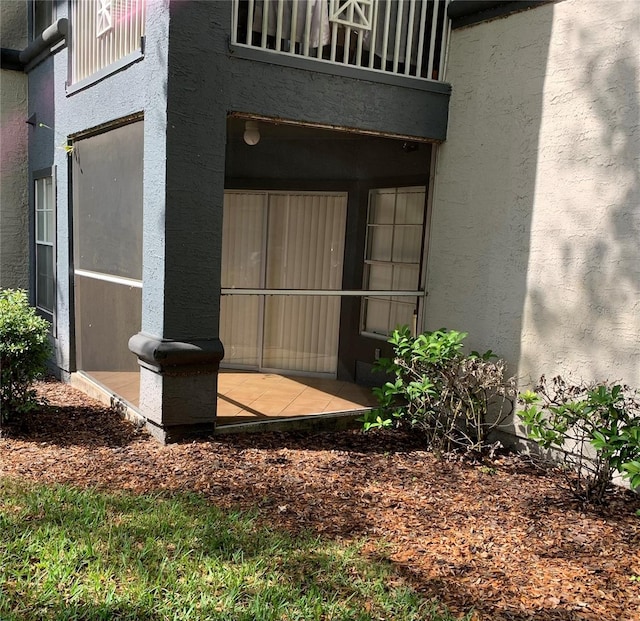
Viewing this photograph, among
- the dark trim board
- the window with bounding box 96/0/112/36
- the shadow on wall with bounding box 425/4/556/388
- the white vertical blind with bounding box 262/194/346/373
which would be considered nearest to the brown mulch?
Answer: the shadow on wall with bounding box 425/4/556/388

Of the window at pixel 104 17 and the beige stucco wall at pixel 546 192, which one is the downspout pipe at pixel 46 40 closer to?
the window at pixel 104 17

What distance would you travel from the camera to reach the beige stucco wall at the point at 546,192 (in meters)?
4.33

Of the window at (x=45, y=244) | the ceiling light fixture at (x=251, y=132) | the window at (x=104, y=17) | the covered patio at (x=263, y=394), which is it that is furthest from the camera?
the window at (x=45, y=244)

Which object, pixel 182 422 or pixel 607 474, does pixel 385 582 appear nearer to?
pixel 607 474

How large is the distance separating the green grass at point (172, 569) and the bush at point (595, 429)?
1677 millimetres

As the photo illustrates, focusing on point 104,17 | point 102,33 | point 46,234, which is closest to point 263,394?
point 46,234

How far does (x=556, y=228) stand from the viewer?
4738 millimetres

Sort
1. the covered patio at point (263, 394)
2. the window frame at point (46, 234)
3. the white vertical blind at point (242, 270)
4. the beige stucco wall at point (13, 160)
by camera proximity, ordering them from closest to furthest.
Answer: the covered patio at point (263, 394), the window frame at point (46, 234), the white vertical blind at point (242, 270), the beige stucco wall at point (13, 160)

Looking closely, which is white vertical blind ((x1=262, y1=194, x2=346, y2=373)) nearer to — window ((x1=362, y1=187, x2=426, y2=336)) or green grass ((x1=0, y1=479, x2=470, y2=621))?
window ((x1=362, y1=187, x2=426, y2=336))

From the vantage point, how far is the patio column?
4.48 meters

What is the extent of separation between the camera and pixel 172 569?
3.08 metres

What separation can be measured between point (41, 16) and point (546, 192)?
6.50 metres

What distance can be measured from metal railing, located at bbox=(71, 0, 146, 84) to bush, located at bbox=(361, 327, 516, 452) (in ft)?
10.8

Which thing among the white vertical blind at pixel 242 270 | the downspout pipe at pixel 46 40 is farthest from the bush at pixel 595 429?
the downspout pipe at pixel 46 40
